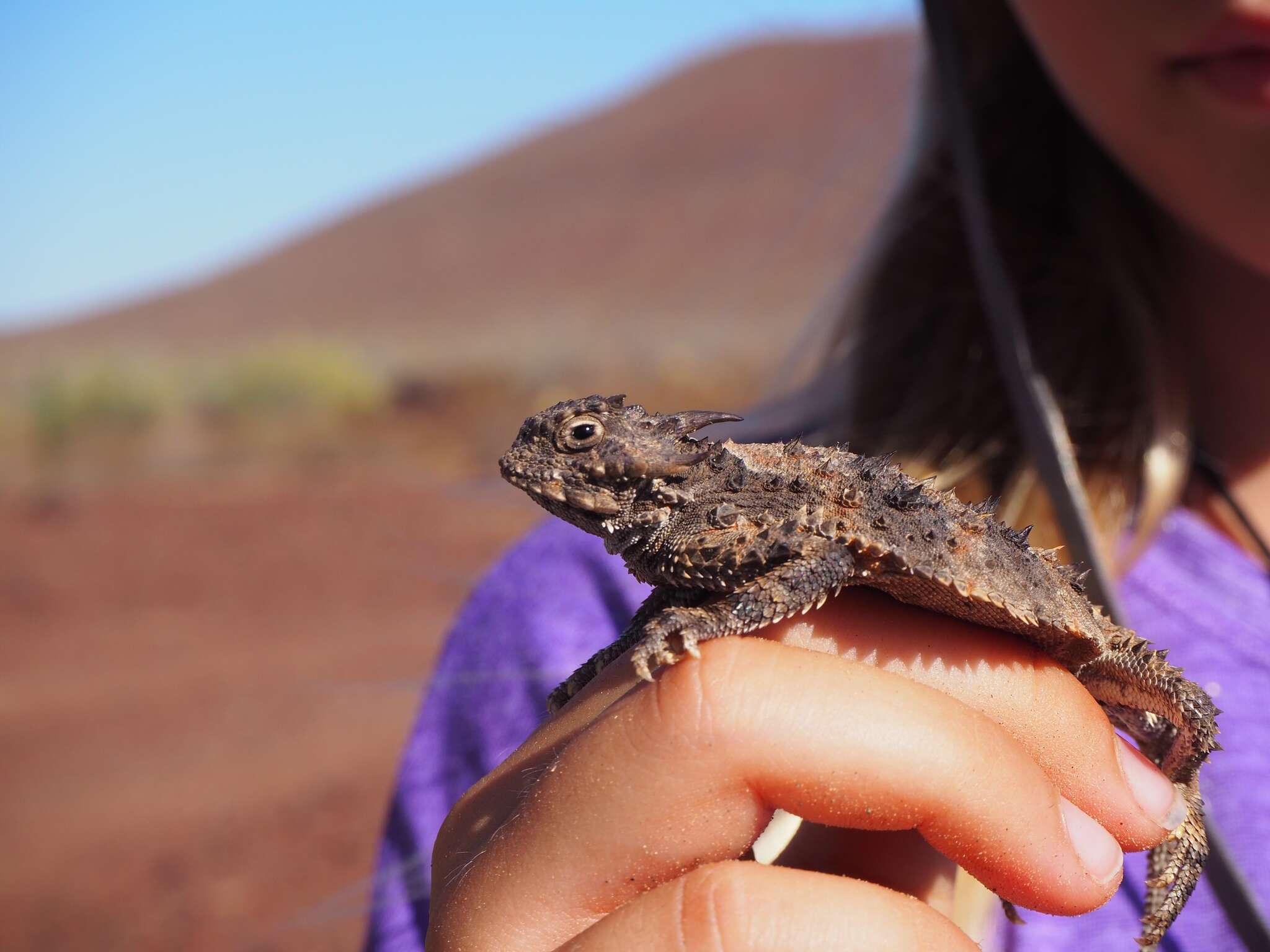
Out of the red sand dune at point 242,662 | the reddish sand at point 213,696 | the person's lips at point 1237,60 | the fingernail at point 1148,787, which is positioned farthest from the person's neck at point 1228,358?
the reddish sand at point 213,696

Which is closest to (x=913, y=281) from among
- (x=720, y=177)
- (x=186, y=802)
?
(x=186, y=802)

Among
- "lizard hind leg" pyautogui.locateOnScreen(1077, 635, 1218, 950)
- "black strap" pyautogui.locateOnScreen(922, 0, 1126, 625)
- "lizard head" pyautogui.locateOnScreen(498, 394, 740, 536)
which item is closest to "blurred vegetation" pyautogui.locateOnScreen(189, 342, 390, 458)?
"black strap" pyautogui.locateOnScreen(922, 0, 1126, 625)

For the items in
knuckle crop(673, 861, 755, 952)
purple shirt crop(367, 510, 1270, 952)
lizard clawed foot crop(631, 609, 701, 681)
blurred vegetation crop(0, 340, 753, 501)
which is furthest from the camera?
blurred vegetation crop(0, 340, 753, 501)

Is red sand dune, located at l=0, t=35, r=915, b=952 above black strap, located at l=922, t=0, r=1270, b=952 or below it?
below

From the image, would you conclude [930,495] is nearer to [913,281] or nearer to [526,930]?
[526,930]

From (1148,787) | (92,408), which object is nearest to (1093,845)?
(1148,787)

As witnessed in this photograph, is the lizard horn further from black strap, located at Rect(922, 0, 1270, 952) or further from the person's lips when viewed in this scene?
the person's lips

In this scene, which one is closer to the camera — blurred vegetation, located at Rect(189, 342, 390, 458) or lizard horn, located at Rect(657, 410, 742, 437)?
lizard horn, located at Rect(657, 410, 742, 437)
